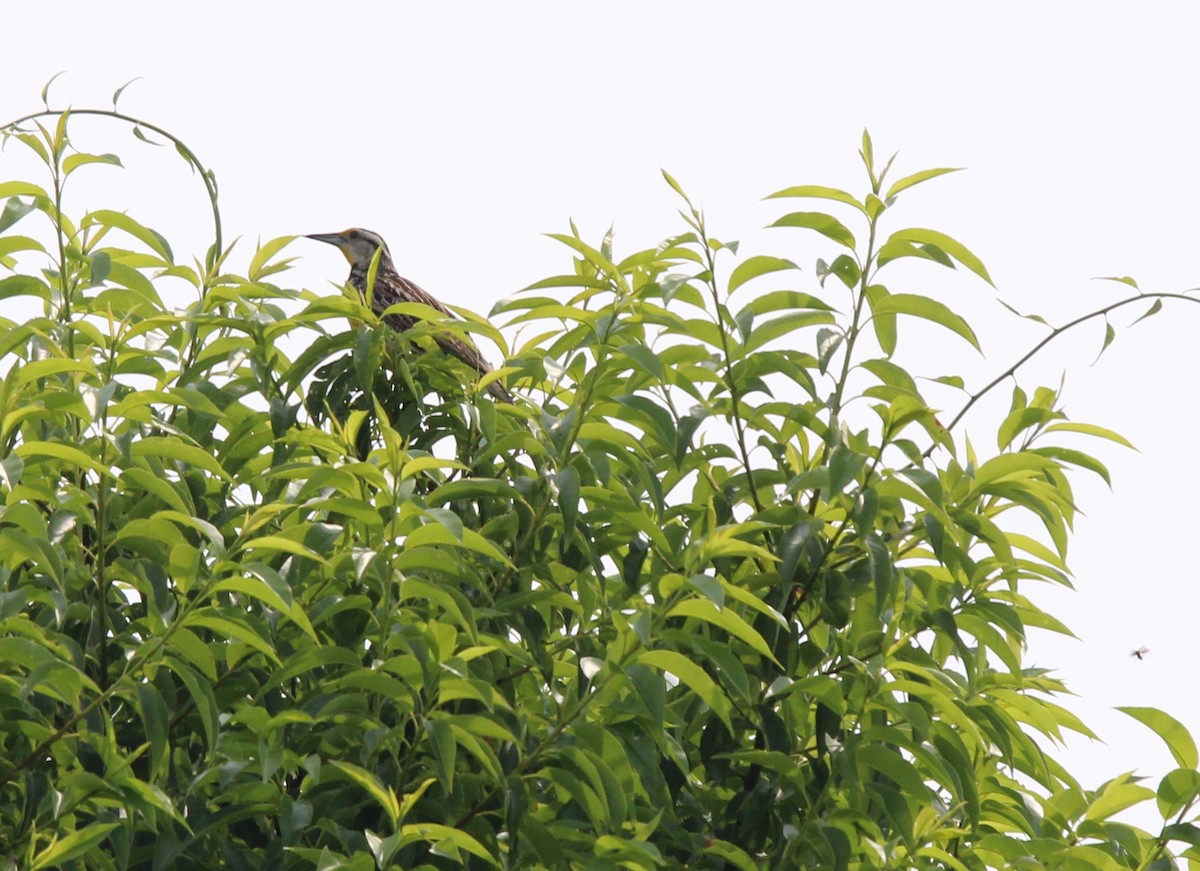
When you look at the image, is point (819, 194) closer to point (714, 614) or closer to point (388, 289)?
point (714, 614)

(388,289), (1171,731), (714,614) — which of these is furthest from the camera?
(388,289)

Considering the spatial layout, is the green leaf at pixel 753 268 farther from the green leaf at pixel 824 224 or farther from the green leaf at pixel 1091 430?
the green leaf at pixel 1091 430

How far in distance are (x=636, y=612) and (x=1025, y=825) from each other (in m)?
1.13

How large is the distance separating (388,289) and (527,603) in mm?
3348

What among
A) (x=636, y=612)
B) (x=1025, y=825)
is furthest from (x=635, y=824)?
(x=1025, y=825)

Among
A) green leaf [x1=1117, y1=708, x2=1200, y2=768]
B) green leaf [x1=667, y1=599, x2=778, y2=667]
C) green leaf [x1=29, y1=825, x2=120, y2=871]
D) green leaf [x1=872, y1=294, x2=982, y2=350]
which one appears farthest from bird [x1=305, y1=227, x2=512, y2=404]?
green leaf [x1=1117, y1=708, x2=1200, y2=768]

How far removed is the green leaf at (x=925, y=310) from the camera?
11.0ft

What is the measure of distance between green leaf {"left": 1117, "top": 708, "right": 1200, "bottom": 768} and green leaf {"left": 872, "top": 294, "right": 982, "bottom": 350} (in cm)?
88

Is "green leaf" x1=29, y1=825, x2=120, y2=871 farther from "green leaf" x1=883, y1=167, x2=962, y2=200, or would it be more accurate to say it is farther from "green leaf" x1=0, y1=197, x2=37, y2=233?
"green leaf" x1=883, y1=167, x2=962, y2=200

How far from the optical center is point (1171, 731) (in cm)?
339

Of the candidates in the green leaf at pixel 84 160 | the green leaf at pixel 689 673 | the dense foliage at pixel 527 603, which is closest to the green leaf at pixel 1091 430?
the dense foliage at pixel 527 603

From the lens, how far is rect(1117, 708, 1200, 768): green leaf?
338 centimetres

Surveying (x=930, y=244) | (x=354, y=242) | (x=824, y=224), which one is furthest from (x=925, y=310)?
(x=354, y=242)

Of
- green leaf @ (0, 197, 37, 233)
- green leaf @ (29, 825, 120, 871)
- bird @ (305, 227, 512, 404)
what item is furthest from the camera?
bird @ (305, 227, 512, 404)
